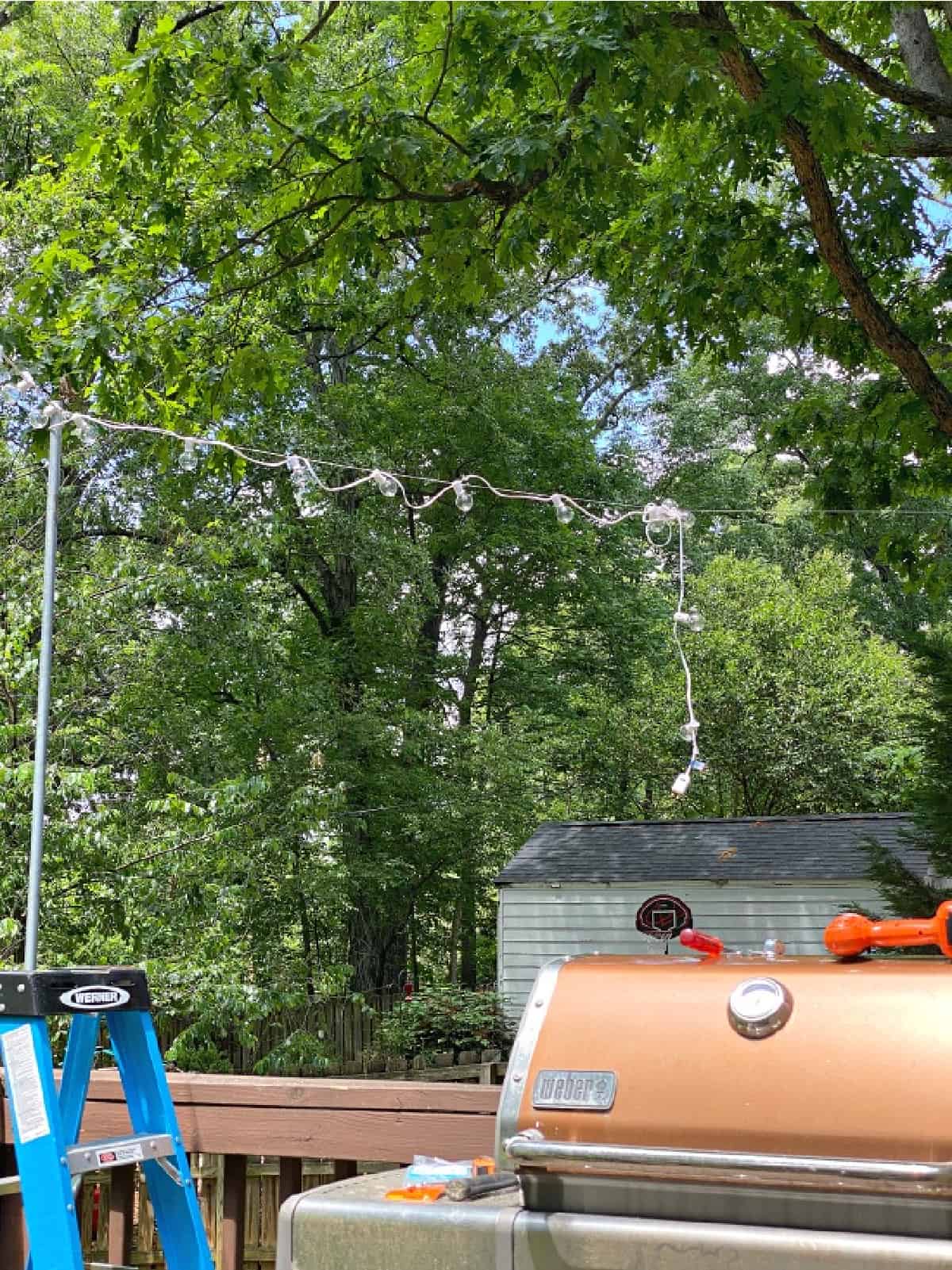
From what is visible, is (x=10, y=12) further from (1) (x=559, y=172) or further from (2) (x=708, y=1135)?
(2) (x=708, y=1135)

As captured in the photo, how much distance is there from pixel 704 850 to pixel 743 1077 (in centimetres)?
1295

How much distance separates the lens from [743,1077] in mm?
1182

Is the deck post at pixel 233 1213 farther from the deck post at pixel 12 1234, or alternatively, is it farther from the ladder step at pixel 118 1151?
the deck post at pixel 12 1234

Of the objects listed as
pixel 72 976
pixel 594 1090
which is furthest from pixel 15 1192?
pixel 594 1090

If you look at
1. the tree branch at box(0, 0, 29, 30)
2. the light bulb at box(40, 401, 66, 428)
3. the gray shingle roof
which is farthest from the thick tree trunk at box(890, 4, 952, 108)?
the tree branch at box(0, 0, 29, 30)

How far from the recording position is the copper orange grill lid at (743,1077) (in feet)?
3.62

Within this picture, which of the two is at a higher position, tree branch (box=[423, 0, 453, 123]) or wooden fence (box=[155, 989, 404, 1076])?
tree branch (box=[423, 0, 453, 123])

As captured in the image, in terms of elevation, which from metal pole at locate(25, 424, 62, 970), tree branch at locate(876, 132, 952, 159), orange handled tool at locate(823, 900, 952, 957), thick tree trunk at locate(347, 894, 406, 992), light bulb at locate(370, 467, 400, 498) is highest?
tree branch at locate(876, 132, 952, 159)

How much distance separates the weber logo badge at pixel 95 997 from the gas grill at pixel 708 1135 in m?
0.76

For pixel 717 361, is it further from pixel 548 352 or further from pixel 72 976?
pixel 548 352

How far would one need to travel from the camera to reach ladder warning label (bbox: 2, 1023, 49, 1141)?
192 cm

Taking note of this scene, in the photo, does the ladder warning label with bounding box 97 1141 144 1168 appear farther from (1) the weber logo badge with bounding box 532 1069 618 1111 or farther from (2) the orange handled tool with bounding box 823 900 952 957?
(2) the orange handled tool with bounding box 823 900 952 957

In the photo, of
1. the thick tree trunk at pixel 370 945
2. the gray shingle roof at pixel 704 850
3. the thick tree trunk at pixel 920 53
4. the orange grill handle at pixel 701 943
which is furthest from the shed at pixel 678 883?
the orange grill handle at pixel 701 943

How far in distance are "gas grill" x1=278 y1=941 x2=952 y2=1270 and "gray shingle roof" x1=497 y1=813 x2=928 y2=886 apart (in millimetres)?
11886
